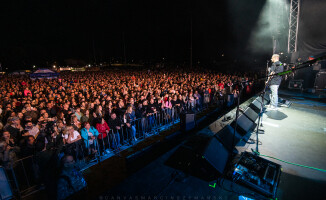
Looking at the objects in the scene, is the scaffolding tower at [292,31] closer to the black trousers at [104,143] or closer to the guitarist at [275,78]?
the guitarist at [275,78]

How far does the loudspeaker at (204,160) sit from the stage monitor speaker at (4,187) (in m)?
3.47

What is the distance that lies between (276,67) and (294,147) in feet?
10.1

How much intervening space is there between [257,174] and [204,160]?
3.51ft

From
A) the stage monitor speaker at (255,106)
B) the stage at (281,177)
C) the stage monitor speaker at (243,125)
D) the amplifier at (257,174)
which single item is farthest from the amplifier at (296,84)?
the amplifier at (257,174)

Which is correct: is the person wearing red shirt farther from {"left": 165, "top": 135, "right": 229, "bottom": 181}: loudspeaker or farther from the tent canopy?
the tent canopy

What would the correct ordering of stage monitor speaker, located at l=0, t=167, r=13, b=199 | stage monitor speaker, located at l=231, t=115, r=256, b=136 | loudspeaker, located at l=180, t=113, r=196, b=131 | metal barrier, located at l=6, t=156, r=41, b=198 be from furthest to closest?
loudspeaker, located at l=180, t=113, r=196, b=131 < stage monitor speaker, located at l=231, t=115, r=256, b=136 < metal barrier, located at l=6, t=156, r=41, b=198 < stage monitor speaker, located at l=0, t=167, r=13, b=199

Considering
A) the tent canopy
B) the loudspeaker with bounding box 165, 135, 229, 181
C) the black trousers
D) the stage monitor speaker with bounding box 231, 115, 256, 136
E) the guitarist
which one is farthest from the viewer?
the tent canopy

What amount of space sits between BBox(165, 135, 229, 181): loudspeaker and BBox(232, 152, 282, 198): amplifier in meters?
0.33

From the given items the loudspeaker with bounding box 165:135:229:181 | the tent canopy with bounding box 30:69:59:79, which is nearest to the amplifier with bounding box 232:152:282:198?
the loudspeaker with bounding box 165:135:229:181

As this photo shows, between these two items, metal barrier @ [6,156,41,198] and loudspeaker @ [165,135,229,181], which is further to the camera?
metal barrier @ [6,156,41,198]

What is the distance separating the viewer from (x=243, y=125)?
5348mm

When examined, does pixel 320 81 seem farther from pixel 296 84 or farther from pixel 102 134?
pixel 102 134

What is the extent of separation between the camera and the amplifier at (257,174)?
2986 millimetres

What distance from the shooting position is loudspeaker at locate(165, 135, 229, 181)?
3.29 meters
